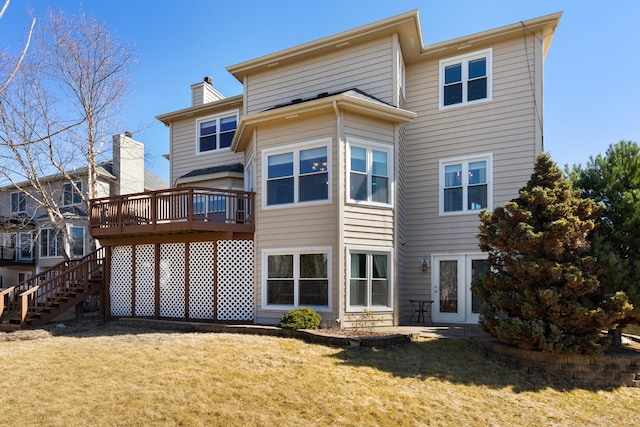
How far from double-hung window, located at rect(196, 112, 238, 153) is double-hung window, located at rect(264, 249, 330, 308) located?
6601 mm

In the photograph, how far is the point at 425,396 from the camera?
5.75 meters

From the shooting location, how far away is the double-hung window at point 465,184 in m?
11.1

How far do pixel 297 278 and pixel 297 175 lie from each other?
279 centimetres

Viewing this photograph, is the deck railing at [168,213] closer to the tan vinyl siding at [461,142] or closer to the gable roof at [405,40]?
the gable roof at [405,40]

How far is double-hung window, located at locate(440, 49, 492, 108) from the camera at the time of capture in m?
11.3

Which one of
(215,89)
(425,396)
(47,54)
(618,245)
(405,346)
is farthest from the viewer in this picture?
(215,89)

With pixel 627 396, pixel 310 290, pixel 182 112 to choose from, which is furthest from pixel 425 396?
pixel 182 112

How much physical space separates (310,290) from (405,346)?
2.92 metres

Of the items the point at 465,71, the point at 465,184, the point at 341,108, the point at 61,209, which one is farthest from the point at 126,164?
the point at 465,184

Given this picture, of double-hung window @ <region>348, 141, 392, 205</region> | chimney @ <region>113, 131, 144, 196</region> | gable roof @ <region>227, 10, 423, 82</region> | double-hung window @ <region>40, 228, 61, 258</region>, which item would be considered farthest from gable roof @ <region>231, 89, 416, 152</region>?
double-hung window @ <region>40, 228, 61, 258</region>

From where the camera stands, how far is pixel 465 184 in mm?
11367

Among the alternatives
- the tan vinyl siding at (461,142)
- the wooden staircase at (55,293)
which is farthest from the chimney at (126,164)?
the tan vinyl siding at (461,142)

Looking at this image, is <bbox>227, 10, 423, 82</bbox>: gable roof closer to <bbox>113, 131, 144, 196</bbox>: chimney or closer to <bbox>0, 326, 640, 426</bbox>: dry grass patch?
<bbox>0, 326, 640, 426</bbox>: dry grass patch

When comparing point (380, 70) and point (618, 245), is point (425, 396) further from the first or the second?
point (380, 70)
